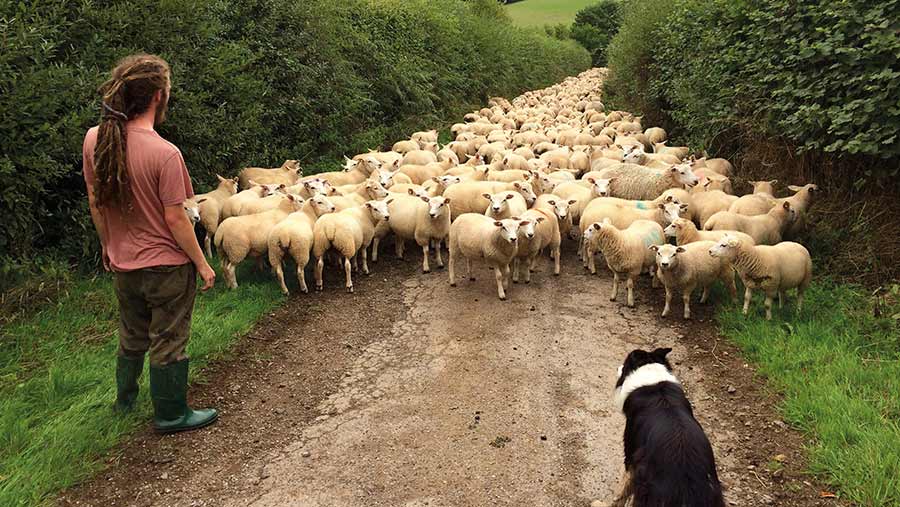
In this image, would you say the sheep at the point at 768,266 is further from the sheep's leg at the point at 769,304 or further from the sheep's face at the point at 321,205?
the sheep's face at the point at 321,205

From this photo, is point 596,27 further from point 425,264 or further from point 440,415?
point 440,415

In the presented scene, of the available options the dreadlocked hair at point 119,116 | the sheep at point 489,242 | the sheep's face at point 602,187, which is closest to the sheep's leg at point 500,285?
the sheep at point 489,242

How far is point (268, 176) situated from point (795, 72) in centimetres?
848

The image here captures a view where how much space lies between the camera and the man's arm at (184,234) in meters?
4.24

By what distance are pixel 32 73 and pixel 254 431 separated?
4.43 meters

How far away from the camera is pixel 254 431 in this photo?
4883 mm

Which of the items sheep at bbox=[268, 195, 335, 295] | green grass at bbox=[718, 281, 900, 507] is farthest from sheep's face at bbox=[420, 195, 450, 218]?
green grass at bbox=[718, 281, 900, 507]

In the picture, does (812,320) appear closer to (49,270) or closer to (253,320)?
(253,320)

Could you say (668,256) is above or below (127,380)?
above

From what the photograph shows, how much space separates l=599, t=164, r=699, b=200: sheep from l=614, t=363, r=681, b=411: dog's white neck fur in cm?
703

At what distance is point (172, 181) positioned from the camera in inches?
164

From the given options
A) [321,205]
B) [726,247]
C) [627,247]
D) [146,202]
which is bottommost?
[627,247]

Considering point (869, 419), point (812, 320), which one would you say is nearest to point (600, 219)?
point (812, 320)

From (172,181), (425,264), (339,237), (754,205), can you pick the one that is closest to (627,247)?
(754,205)
